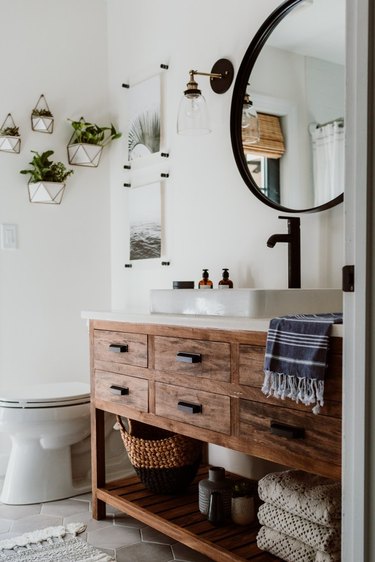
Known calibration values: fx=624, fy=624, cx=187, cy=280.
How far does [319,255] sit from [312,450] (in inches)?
31.8

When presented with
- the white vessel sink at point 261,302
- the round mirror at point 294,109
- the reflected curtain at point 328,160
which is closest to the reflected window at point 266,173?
the round mirror at point 294,109

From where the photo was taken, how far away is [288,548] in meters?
1.70

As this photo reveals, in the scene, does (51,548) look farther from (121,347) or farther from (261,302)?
(261,302)

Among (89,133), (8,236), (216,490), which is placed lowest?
(216,490)

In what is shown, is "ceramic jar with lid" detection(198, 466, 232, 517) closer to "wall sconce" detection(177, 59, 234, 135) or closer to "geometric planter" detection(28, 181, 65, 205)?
"wall sconce" detection(177, 59, 234, 135)

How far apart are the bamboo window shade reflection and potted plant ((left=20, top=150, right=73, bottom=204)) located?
1.08 metres

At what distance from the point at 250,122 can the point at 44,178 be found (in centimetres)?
110

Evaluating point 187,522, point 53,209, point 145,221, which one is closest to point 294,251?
point 187,522

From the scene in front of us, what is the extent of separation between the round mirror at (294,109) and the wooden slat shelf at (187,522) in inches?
42.2

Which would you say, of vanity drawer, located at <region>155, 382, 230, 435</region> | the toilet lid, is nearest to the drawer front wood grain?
vanity drawer, located at <region>155, 382, 230, 435</region>

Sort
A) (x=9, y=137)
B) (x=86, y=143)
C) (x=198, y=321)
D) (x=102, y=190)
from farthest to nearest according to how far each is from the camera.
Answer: (x=102, y=190)
(x=86, y=143)
(x=9, y=137)
(x=198, y=321)

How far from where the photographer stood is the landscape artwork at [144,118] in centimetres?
286

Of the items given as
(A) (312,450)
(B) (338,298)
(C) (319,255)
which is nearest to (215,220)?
(C) (319,255)

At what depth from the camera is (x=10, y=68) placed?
115 inches
